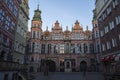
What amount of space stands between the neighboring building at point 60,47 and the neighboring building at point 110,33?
881 inches

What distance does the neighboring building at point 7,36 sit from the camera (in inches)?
646

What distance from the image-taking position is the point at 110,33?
2142cm

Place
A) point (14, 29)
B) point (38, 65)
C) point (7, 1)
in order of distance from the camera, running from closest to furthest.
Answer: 1. point (7, 1)
2. point (14, 29)
3. point (38, 65)

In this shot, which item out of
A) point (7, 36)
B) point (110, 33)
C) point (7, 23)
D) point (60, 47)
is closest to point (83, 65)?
point (60, 47)

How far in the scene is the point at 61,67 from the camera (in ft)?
151


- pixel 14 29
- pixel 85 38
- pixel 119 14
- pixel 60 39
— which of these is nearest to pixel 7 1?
pixel 14 29

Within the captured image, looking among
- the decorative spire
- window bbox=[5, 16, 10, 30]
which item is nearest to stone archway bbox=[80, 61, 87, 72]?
the decorative spire

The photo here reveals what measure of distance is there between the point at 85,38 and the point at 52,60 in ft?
46.5

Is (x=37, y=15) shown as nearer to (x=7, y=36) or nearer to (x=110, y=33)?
(x=7, y=36)

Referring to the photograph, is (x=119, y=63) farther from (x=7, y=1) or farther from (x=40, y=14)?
(x=40, y=14)

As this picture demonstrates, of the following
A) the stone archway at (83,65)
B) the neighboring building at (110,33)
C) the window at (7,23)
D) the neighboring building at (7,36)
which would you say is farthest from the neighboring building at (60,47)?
the window at (7,23)

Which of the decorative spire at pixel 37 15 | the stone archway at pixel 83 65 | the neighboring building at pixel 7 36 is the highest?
the decorative spire at pixel 37 15

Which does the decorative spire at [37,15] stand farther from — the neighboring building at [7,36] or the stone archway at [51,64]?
the neighboring building at [7,36]

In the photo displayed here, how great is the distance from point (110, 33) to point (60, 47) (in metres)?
28.2
